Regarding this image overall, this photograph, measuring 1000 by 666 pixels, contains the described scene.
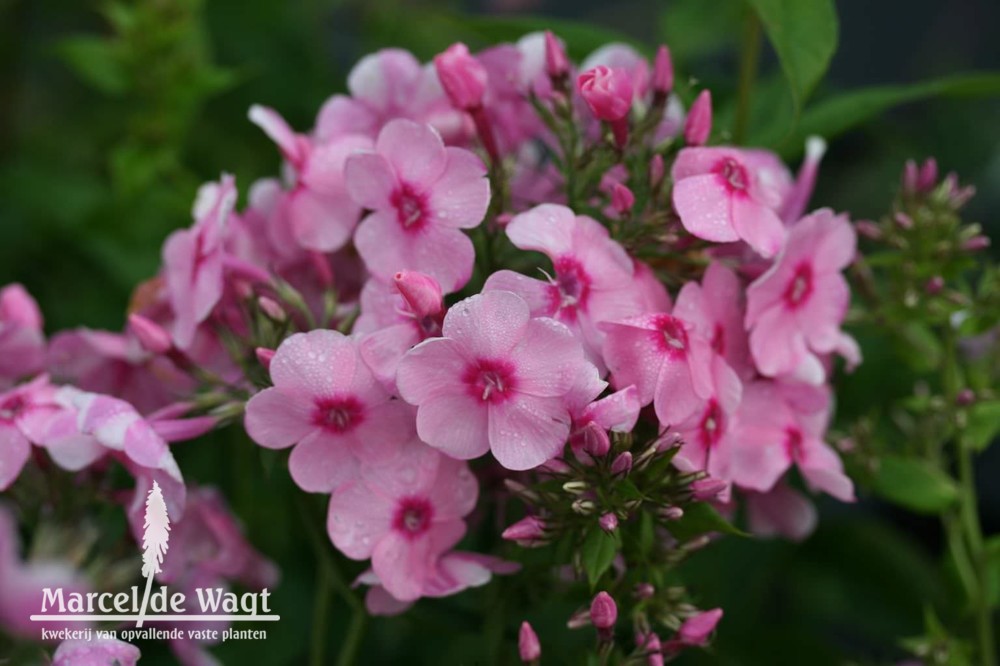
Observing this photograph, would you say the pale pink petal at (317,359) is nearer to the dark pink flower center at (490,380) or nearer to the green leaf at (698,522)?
the dark pink flower center at (490,380)

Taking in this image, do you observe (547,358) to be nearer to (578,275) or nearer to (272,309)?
(578,275)

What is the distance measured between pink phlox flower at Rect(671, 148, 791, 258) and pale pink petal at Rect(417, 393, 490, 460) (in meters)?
0.14

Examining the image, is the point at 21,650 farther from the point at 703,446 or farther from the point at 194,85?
the point at 194,85

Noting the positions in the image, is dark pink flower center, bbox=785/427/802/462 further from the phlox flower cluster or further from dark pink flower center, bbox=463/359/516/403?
dark pink flower center, bbox=463/359/516/403

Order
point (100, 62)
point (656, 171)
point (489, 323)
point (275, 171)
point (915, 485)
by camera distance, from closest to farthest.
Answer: point (489, 323)
point (656, 171)
point (915, 485)
point (100, 62)
point (275, 171)

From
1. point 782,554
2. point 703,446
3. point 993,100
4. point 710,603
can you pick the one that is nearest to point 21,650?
point 703,446

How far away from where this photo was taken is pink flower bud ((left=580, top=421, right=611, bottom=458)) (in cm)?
50

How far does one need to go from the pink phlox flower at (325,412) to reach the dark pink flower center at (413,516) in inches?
1.0

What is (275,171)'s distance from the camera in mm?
1163

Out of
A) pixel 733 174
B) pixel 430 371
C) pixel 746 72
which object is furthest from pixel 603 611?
pixel 746 72

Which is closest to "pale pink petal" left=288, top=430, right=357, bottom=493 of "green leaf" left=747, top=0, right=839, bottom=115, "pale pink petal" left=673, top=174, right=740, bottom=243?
"pale pink petal" left=673, top=174, right=740, bottom=243

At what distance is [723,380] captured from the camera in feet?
1.89

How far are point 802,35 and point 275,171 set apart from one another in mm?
632

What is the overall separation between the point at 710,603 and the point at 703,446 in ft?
1.03
